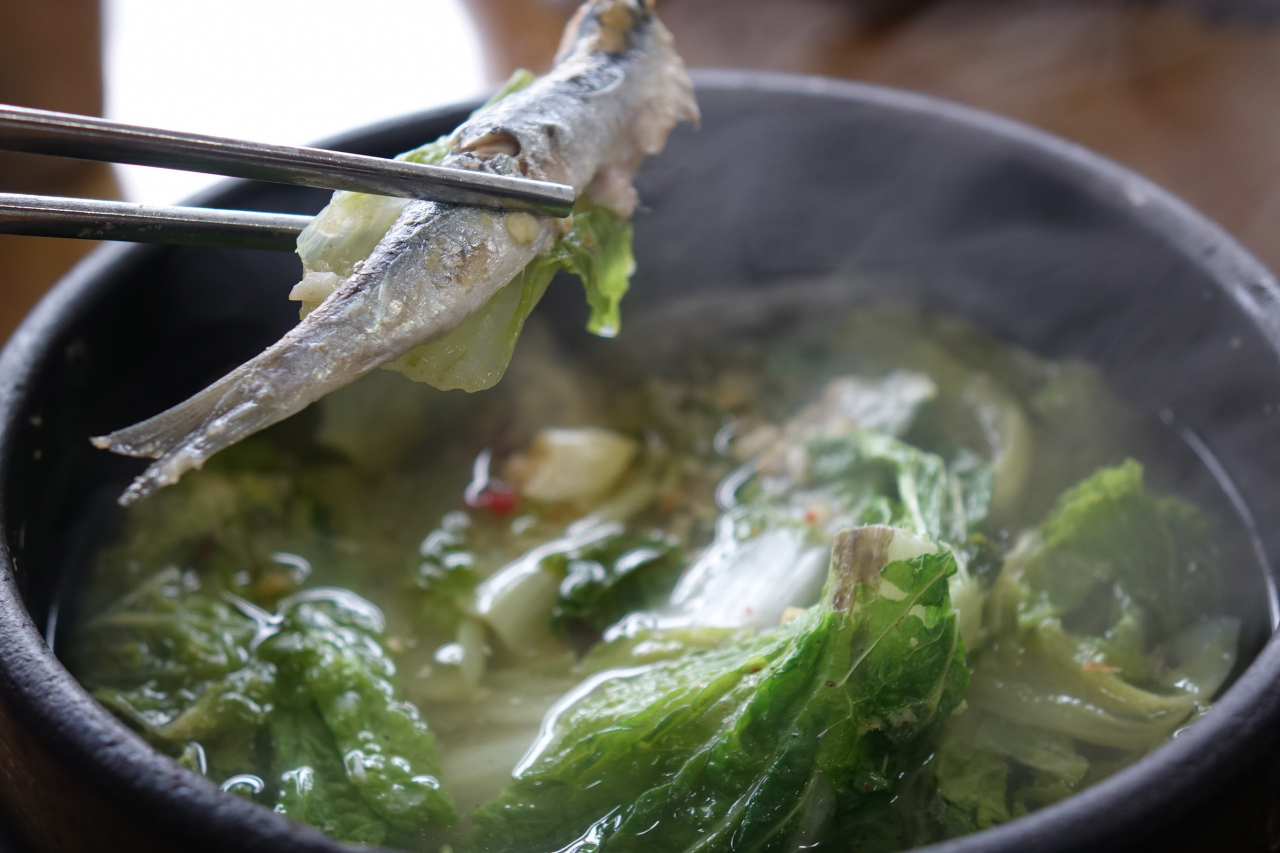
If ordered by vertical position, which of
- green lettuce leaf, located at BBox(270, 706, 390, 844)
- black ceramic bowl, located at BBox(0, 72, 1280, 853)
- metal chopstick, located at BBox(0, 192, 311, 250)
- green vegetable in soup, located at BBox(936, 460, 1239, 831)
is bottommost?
green vegetable in soup, located at BBox(936, 460, 1239, 831)

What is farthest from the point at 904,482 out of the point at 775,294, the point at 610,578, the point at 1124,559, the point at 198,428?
the point at 198,428

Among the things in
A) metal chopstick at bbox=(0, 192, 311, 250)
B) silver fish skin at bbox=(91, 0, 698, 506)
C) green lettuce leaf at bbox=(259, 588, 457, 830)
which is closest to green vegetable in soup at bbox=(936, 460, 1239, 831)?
green lettuce leaf at bbox=(259, 588, 457, 830)

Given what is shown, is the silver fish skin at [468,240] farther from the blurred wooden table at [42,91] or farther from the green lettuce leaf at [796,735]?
the blurred wooden table at [42,91]

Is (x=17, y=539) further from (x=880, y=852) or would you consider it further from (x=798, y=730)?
(x=880, y=852)

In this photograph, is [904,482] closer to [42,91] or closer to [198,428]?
[198,428]

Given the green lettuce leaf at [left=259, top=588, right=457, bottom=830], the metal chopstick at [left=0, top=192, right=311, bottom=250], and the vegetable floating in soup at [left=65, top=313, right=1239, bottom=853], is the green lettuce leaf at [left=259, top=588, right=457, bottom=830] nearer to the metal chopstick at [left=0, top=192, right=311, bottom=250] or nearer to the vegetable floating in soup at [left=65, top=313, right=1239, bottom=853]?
the vegetable floating in soup at [left=65, top=313, right=1239, bottom=853]

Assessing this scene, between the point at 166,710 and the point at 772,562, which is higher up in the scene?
the point at 166,710

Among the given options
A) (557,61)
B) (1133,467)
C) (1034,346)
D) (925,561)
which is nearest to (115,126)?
(557,61)
